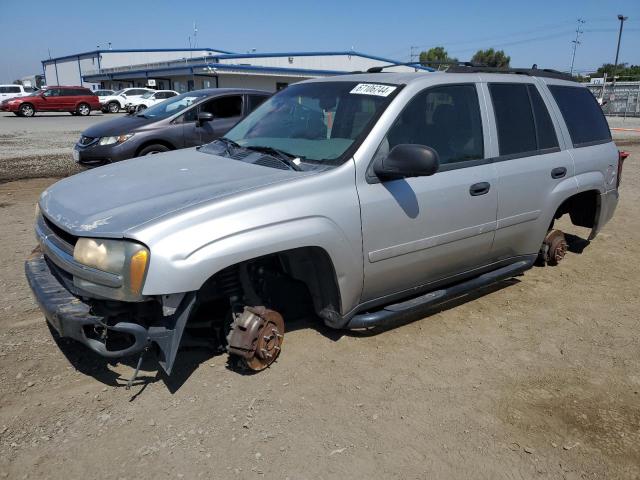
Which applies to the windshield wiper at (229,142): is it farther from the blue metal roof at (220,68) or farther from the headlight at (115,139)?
Answer: the blue metal roof at (220,68)

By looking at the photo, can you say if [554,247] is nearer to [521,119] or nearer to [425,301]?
[521,119]

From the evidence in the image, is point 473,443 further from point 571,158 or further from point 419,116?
point 571,158

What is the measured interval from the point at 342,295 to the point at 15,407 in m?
1.95

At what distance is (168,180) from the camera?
3.22 meters

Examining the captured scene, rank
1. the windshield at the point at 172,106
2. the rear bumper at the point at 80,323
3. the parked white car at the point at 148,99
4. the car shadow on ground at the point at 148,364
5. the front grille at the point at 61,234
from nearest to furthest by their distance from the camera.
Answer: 1. the rear bumper at the point at 80,323
2. the front grille at the point at 61,234
3. the car shadow on ground at the point at 148,364
4. the windshield at the point at 172,106
5. the parked white car at the point at 148,99

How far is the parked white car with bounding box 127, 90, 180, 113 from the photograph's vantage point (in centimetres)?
3341

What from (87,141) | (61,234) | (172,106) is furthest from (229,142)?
(172,106)

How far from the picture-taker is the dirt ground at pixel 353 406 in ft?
8.23

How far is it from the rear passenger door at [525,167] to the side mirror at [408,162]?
1.05m

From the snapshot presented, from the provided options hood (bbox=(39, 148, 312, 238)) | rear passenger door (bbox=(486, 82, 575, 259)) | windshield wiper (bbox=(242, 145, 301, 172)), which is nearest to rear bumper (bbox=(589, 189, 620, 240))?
rear passenger door (bbox=(486, 82, 575, 259))

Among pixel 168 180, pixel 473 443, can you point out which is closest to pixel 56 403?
pixel 168 180

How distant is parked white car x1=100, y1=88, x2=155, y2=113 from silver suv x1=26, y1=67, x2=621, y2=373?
3559 centimetres

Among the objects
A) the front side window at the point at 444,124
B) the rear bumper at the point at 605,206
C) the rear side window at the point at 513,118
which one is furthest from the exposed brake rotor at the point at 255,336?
the rear bumper at the point at 605,206

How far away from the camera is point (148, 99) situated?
115 feet
